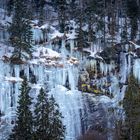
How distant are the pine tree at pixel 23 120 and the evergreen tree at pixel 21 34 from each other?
710cm

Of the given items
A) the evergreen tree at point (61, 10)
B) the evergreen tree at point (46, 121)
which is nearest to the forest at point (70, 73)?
the evergreen tree at point (46, 121)

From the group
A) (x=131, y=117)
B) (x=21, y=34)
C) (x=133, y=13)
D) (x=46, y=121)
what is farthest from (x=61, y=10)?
(x=131, y=117)

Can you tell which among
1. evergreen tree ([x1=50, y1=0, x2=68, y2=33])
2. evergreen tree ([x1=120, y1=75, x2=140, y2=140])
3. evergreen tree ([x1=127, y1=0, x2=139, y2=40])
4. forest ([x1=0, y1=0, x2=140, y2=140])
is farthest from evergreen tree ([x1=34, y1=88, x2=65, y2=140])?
evergreen tree ([x1=127, y1=0, x2=139, y2=40])

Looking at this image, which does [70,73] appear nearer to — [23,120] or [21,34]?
[21,34]

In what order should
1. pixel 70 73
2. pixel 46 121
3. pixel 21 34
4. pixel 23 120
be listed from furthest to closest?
pixel 21 34
pixel 70 73
pixel 46 121
pixel 23 120

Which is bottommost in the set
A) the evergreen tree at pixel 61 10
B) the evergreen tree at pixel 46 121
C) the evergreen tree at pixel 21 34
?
the evergreen tree at pixel 46 121

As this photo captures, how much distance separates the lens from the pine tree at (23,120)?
125ft

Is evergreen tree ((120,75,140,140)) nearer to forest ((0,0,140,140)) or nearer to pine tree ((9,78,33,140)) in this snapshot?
forest ((0,0,140,140))

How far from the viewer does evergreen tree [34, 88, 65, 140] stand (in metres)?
38.3

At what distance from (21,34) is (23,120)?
11981mm

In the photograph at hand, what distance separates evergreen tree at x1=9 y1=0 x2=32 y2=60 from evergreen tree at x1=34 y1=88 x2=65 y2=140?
8.20 m

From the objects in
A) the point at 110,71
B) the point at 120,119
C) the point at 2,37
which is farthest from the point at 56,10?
the point at 120,119

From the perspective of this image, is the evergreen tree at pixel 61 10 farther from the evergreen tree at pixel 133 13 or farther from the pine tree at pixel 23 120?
the pine tree at pixel 23 120

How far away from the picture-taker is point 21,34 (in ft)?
155
